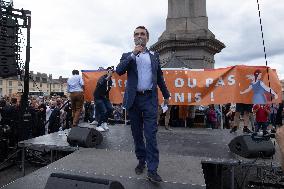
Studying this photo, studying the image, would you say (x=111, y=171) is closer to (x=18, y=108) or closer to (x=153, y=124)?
(x=153, y=124)

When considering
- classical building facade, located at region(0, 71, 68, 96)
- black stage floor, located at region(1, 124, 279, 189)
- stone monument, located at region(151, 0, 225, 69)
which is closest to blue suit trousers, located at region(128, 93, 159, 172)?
black stage floor, located at region(1, 124, 279, 189)

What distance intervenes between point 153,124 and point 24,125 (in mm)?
5330

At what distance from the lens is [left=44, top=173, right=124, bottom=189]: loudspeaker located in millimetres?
2896

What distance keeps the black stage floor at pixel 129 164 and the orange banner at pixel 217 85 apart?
10.9 feet

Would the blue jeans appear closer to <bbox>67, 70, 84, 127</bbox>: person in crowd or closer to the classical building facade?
<bbox>67, 70, 84, 127</bbox>: person in crowd

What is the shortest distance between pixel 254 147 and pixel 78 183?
3.73 metres

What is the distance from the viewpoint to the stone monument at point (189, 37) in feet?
45.3

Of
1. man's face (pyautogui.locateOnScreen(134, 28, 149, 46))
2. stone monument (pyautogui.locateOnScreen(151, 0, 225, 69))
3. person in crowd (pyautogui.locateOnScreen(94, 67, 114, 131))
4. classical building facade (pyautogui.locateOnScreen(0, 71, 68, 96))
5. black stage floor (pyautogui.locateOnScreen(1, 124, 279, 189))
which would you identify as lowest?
black stage floor (pyautogui.locateOnScreen(1, 124, 279, 189))

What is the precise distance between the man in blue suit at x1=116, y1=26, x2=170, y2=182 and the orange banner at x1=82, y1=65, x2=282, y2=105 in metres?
6.05

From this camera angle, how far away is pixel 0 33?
348 inches

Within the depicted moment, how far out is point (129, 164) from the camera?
5230mm

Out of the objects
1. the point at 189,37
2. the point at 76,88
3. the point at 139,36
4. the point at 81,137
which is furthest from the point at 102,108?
the point at 189,37

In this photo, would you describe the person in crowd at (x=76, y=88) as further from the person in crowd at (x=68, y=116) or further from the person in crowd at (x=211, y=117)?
the person in crowd at (x=211, y=117)

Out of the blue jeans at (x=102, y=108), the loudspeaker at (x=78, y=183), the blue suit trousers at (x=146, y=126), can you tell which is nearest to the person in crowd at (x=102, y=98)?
the blue jeans at (x=102, y=108)
